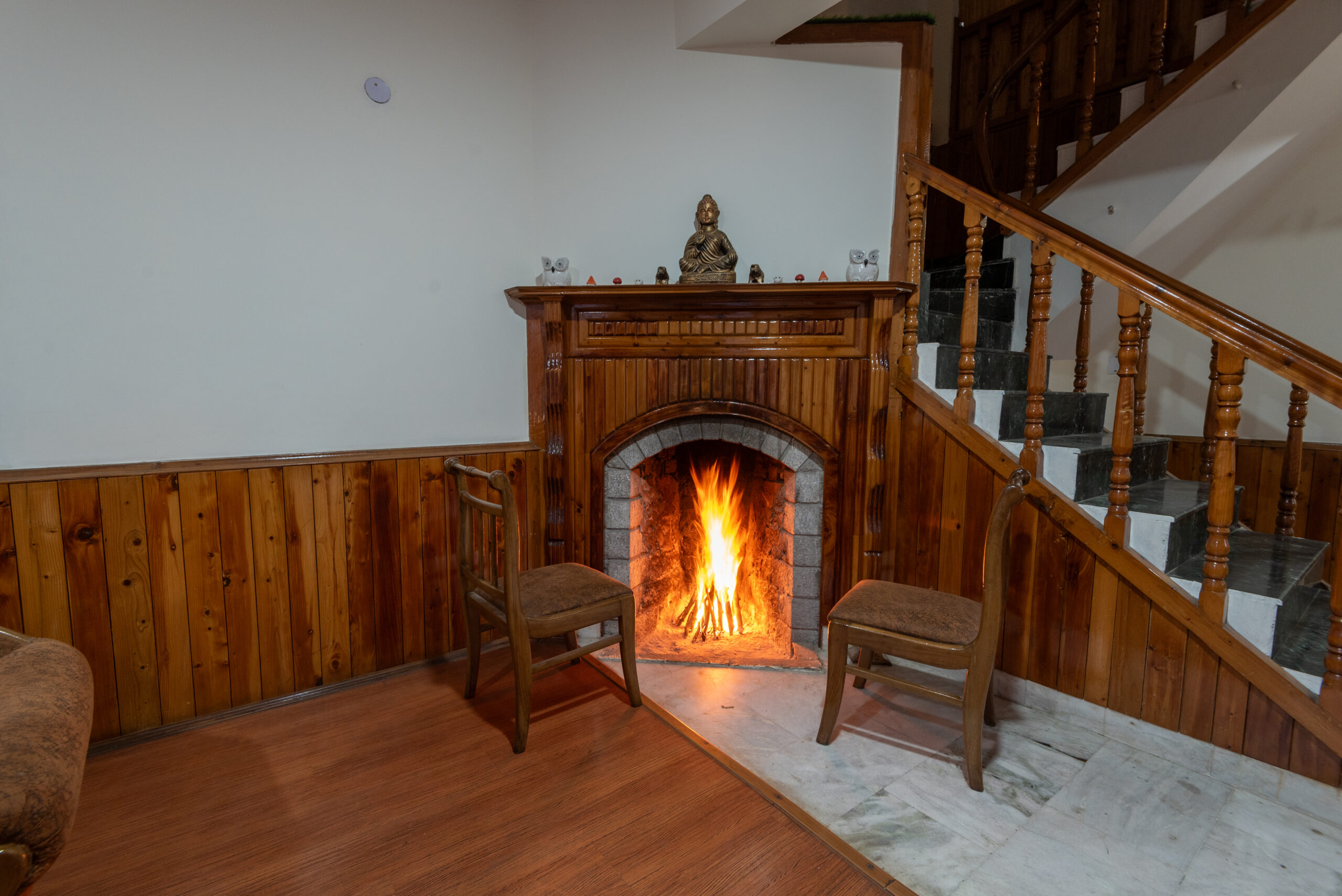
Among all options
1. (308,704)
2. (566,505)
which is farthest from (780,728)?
(308,704)

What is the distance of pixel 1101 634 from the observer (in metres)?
2.19

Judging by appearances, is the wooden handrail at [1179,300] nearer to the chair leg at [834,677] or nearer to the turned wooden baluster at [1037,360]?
the turned wooden baluster at [1037,360]

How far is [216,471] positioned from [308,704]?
0.93 meters

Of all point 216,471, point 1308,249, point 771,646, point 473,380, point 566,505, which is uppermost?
point 1308,249

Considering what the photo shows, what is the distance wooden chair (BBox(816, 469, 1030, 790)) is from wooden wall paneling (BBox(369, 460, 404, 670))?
5.70 feet

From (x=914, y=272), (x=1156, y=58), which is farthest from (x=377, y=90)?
(x=1156, y=58)

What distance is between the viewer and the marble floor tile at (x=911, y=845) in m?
1.56

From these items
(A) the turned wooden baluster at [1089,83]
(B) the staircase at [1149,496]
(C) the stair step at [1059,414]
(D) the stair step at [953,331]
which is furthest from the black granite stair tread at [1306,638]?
(A) the turned wooden baluster at [1089,83]

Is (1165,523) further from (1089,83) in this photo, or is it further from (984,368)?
(1089,83)

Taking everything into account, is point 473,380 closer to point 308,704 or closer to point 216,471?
point 216,471

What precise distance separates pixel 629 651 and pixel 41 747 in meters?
1.69

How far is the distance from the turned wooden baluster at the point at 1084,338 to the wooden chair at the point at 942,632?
1483 millimetres

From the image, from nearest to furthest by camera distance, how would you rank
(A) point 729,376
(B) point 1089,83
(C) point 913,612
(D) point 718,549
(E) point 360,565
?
(C) point 913,612
(E) point 360,565
(A) point 729,376
(D) point 718,549
(B) point 1089,83

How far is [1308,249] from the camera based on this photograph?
308 centimetres
